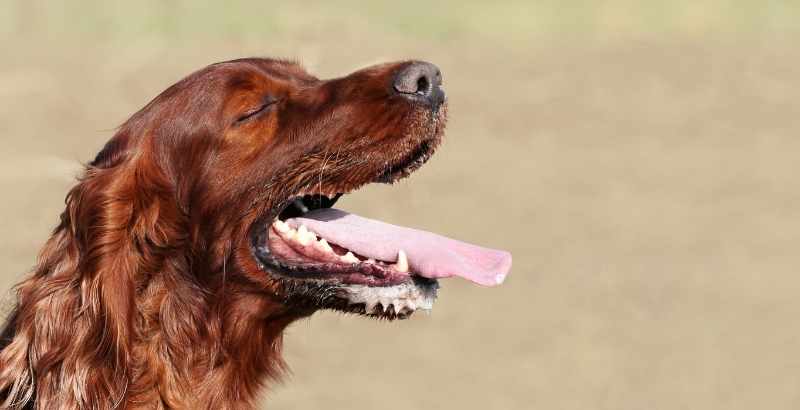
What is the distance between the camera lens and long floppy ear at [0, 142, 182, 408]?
3885 mm

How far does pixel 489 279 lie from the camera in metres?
4.19

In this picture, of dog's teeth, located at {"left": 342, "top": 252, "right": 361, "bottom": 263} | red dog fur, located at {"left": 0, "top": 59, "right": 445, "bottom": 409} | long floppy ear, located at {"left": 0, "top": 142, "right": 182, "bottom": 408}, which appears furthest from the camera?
dog's teeth, located at {"left": 342, "top": 252, "right": 361, "bottom": 263}

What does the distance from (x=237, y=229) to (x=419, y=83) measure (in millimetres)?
774

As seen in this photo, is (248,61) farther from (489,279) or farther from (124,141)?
(489,279)

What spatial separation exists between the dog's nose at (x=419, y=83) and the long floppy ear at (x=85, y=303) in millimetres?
930

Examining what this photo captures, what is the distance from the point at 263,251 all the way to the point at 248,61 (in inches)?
26.1

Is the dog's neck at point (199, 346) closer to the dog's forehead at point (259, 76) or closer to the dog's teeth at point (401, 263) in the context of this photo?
the dog's teeth at point (401, 263)

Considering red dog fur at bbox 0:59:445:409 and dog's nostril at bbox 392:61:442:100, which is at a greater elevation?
dog's nostril at bbox 392:61:442:100

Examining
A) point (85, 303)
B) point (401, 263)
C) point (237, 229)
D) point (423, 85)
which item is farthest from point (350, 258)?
point (85, 303)

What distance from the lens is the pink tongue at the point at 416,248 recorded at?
414 centimetres

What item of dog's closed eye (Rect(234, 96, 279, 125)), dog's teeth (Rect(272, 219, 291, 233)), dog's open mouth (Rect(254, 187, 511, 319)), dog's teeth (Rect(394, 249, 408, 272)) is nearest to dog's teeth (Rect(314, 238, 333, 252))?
dog's open mouth (Rect(254, 187, 511, 319))

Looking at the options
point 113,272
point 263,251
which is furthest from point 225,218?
point 113,272

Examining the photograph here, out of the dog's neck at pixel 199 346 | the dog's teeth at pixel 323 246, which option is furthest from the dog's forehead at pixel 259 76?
the dog's neck at pixel 199 346

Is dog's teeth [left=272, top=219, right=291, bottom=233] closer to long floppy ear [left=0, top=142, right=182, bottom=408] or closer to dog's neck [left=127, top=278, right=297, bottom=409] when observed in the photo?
dog's neck [left=127, top=278, right=297, bottom=409]
